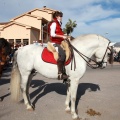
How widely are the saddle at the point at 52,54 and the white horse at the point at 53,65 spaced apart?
118 millimetres

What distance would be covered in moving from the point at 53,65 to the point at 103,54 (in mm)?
1441

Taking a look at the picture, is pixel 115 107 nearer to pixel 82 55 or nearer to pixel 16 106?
pixel 82 55

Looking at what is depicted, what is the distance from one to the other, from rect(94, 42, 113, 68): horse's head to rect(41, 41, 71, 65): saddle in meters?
0.87

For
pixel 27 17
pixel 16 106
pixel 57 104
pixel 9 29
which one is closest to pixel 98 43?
pixel 57 104

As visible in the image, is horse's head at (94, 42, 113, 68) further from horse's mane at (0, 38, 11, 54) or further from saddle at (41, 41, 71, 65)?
horse's mane at (0, 38, 11, 54)

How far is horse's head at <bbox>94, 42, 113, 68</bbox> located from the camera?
632 centimetres

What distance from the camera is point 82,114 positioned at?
21.1 ft

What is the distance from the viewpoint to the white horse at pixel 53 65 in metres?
6.20

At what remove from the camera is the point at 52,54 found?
6.44 m

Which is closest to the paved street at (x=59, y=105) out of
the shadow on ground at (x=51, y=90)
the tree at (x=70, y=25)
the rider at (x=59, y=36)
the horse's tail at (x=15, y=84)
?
the shadow on ground at (x=51, y=90)

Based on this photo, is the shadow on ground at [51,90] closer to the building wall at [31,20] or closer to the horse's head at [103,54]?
the horse's head at [103,54]

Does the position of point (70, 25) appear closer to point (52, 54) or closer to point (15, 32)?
point (15, 32)

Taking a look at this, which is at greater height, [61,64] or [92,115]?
[61,64]

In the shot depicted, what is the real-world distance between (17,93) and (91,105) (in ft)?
7.94
